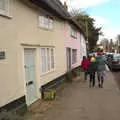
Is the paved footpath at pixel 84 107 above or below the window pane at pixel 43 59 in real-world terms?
below

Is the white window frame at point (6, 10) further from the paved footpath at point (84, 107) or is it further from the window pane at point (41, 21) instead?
the window pane at point (41, 21)

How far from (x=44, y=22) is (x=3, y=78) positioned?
589 centimetres

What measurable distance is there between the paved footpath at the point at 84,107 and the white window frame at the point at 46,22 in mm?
3228

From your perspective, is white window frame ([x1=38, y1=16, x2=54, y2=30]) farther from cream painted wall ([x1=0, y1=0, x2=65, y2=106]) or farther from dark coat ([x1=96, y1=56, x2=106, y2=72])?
dark coat ([x1=96, y1=56, x2=106, y2=72])

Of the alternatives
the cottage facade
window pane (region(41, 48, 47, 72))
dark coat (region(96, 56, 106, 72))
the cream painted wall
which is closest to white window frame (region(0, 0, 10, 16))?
the cottage facade

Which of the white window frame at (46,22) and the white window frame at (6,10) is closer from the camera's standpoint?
the white window frame at (6,10)

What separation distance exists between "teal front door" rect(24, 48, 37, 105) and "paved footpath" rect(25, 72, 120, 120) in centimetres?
89

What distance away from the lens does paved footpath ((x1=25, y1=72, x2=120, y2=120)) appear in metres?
9.93

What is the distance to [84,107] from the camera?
1159cm

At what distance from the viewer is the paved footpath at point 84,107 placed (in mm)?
9934

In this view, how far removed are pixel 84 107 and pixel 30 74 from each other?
237cm

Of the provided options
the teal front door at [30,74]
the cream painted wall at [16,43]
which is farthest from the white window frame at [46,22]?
the teal front door at [30,74]

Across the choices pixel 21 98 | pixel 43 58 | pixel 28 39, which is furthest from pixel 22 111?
pixel 43 58

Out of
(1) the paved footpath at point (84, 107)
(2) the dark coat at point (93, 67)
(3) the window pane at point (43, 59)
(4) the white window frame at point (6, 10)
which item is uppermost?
(4) the white window frame at point (6, 10)
